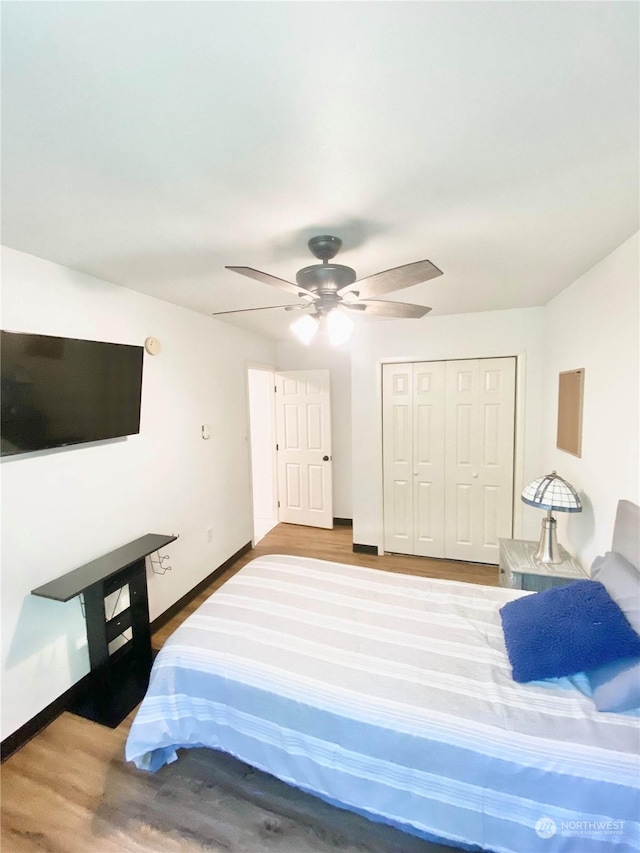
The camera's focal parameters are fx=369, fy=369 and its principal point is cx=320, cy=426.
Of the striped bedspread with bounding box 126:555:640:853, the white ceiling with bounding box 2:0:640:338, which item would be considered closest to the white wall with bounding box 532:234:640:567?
the white ceiling with bounding box 2:0:640:338

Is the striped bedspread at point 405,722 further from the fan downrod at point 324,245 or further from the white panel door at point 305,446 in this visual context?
the white panel door at point 305,446

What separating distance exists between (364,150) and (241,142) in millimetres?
363

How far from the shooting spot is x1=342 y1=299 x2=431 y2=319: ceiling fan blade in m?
1.86

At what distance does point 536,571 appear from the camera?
2.32 m

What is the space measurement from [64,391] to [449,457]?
3138 millimetres

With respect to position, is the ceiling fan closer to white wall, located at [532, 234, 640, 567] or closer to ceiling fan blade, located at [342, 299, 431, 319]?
ceiling fan blade, located at [342, 299, 431, 319]

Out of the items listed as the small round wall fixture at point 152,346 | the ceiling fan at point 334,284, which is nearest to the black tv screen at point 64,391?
the small round wall fixture at point 152,346

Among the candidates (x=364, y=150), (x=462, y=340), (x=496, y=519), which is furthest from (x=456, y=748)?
(x=462, y=340)

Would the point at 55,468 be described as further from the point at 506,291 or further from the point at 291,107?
the point at 506,291

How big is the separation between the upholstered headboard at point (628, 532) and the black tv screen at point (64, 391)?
2720mm

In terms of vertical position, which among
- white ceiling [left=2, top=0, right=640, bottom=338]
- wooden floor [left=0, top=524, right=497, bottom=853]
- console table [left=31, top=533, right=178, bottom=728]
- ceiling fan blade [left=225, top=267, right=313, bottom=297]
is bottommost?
wooden floor [left=0, top=524, right=497, bottom=853]

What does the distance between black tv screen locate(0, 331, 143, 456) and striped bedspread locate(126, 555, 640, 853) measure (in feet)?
3.87

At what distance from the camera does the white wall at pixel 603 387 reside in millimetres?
1762

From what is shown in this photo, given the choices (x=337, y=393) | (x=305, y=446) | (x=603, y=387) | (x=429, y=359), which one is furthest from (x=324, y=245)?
(x=305, y=446)
